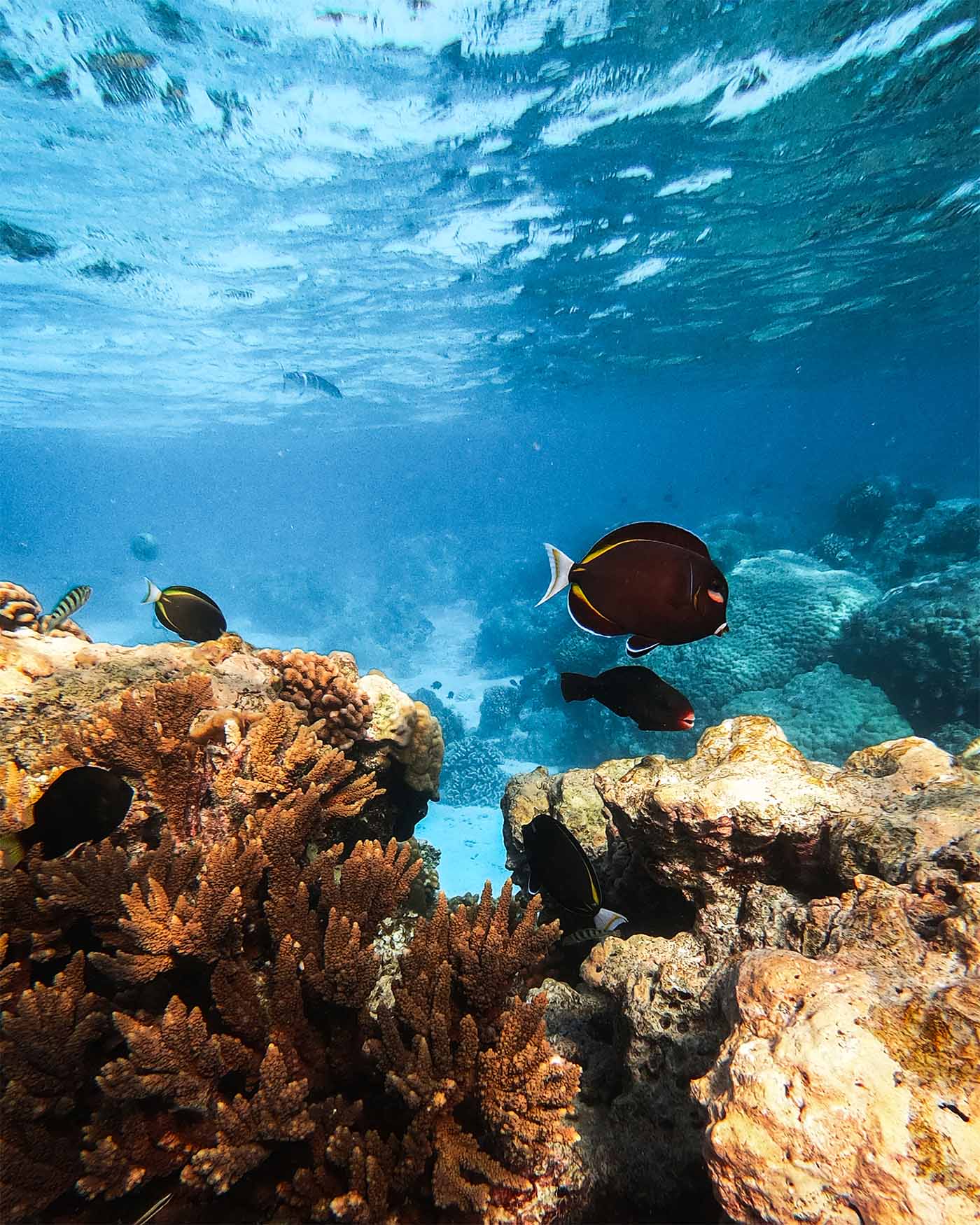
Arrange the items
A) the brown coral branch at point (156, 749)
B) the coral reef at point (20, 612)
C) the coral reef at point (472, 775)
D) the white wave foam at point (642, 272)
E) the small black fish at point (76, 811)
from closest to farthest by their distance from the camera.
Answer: the small black fish at point (76, 811) → the brown coral branch at point (156, 749) → the coral reef at point (20, 612) → the coral reef at point (472, 775) → the white wave foam at point (642, 272)

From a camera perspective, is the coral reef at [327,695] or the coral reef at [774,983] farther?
the coral reef at [327,695]

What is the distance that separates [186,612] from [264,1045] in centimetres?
283

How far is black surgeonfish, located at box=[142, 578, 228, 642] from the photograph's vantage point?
3.91m

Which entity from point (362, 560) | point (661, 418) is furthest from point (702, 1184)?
point (661, 418)

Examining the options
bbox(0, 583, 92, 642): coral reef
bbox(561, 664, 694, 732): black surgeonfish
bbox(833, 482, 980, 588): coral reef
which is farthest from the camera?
bbox(833, 482, 980, 588): coral reef

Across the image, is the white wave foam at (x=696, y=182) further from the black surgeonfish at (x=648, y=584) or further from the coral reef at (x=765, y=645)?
the black surgeonfish at (x=648, y=584)

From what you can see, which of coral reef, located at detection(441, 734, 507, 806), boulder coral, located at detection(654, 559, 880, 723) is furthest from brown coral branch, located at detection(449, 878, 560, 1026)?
coral reef, located at detection(441, 734, 507, 806)

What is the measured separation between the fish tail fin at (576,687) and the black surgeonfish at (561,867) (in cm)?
58

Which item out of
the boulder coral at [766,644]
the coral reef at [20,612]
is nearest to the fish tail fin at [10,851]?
the coral reef at [20,612]

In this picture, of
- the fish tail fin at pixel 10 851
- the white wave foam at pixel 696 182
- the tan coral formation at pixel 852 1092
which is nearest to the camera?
the tan coral formation at pixel 852 1092

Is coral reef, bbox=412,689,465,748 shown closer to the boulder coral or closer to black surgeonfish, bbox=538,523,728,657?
the boulder coral

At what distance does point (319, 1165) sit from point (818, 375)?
2145 inches

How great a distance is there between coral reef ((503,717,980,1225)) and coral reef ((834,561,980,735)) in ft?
29.0

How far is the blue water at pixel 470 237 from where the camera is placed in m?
10.7
